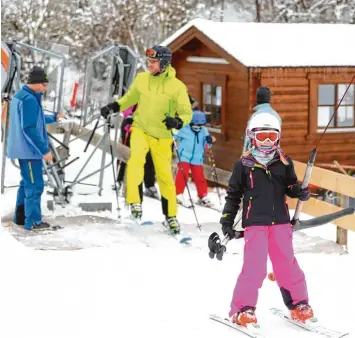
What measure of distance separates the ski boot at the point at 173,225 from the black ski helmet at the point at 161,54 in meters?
1.34

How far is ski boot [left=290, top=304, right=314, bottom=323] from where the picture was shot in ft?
13.8

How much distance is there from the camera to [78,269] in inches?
211

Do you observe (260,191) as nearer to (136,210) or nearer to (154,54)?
(154,54)

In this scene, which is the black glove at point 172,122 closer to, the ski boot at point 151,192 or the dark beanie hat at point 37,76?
the dark beanie hat at point 37,76

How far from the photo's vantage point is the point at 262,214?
415 centimetres

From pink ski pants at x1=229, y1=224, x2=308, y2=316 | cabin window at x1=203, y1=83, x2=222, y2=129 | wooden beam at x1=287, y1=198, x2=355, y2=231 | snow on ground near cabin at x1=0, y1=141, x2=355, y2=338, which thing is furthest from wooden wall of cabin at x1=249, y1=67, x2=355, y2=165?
pink ski pants at x1=229, y1=224, x2=308, y2=316

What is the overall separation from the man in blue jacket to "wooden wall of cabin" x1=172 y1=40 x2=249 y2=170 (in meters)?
5.90

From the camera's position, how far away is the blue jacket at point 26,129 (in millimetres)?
6387

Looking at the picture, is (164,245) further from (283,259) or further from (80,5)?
(80,5)

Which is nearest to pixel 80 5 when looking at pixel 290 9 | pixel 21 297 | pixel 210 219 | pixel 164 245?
pixel 290 9

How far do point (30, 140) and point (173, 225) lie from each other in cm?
144

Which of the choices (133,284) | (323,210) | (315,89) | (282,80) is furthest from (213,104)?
(133,284)

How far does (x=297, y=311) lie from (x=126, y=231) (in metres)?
2.67

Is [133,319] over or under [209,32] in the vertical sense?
under
